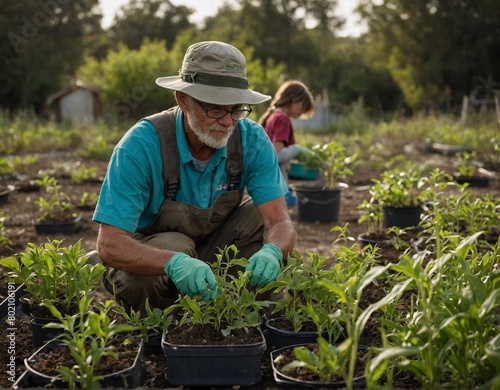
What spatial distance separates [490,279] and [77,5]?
3450 centimetres

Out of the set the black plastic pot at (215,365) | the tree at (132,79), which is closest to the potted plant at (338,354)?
the black plastic pot at (215,365)

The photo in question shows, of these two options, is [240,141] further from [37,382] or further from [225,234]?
[37,382]

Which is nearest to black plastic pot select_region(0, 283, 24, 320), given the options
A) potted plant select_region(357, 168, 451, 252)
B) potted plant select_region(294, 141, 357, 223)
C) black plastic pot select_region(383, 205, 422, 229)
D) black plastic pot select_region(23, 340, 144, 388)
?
black plastic pot select_region(23, 340, 144, 388)

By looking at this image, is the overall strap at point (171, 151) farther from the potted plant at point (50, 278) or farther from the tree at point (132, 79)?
the tree at point (132, 79)

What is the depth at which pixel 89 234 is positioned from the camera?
235 inches

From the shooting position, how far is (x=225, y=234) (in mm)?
3648

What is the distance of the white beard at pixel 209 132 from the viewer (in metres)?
3.13

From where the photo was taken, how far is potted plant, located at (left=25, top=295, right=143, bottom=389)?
6.74 ft

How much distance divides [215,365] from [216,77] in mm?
1369

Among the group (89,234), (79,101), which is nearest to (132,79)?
(79,101)

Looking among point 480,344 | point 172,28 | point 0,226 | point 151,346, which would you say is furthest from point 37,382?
point 172,28

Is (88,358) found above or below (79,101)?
above

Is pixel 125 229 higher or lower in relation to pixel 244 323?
higher

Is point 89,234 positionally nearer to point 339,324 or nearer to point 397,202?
point 397,202
